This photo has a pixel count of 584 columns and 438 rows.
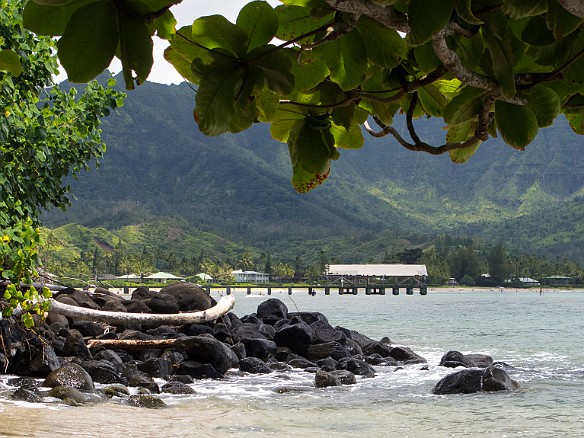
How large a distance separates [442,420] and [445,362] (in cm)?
716

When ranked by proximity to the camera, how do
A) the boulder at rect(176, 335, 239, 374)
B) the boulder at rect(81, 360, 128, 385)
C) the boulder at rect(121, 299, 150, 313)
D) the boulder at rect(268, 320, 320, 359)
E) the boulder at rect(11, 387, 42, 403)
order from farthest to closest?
the boulder at rect(268, 320, 320, 359) → the boulder at rect(121, 299, 150, 313) → the boulder at rect(176, 335, 239, 374) → the boulder at rect(81, 360, 128, 385) → the boulder at rect(11, 387, 42, 403)

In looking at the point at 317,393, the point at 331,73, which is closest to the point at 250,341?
the point at 317,393

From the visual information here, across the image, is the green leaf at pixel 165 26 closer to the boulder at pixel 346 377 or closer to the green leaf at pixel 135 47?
the green leaf at pixel 135 47

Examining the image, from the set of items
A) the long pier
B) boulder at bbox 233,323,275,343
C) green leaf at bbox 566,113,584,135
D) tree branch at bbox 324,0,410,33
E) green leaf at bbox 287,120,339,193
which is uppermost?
tree branch at bbox 324,0,410,33

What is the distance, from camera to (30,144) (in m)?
8.17

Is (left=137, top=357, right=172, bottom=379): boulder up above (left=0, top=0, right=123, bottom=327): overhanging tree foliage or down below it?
below

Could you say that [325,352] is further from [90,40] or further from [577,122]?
[90,40]

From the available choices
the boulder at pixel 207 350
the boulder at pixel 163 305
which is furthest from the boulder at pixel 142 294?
the boulder at pixel 207 350

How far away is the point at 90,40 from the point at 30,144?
25.5 ft

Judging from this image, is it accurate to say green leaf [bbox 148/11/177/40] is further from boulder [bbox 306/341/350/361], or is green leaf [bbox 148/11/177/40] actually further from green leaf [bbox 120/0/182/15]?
boulder [bbox 306/341/350/361]

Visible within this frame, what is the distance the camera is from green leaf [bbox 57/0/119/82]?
2.93 ft

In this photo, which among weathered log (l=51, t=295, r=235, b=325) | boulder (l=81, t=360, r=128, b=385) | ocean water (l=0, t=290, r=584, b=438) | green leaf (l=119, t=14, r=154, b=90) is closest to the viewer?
green leaf (l=119, t=14, r=154, b=90)

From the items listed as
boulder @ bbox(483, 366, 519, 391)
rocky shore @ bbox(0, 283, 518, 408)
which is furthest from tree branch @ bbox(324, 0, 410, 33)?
boulder @ bbox(483, 366, 519, 391)

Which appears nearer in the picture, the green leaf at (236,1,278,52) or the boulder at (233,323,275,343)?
the green leaf at (236,1,278,52)
